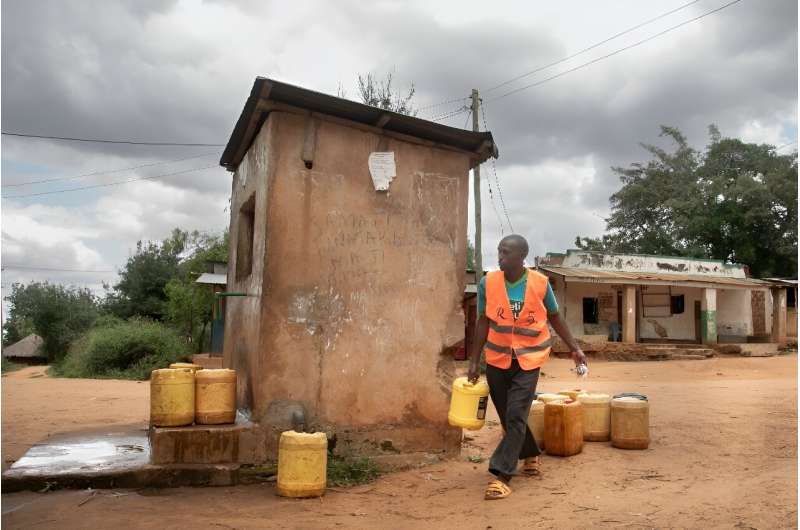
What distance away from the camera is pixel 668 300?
2450 cm

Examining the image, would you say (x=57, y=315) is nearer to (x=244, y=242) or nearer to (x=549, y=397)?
(x=244, y=242)

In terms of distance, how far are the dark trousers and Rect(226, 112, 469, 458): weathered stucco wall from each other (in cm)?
108

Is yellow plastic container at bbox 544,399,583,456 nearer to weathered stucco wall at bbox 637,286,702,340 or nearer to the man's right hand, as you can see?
the man's right hand

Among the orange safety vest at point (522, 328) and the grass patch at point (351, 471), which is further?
the grass patch at point (351, 471)

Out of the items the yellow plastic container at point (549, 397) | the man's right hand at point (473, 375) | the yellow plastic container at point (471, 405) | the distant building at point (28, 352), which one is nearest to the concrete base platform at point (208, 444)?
the yellow plastic container at point (471, 405)

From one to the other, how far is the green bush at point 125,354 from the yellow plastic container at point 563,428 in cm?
1402

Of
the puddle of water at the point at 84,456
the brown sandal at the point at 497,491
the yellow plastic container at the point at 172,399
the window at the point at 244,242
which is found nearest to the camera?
the brown sandal at the point at 497,491

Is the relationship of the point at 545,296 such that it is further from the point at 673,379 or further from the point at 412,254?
the point at 673,379

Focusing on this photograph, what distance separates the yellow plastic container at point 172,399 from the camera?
16.1ft

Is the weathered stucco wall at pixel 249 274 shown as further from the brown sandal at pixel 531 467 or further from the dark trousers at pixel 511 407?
the brown sandal at pixel 531 467

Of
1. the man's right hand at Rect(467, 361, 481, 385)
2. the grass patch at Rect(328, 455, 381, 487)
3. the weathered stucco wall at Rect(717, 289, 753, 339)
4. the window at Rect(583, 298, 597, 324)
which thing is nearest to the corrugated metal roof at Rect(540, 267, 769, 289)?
the weathered stucco wall at Rect(717, 289, 753, 339)

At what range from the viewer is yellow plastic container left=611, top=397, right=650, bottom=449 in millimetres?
5367

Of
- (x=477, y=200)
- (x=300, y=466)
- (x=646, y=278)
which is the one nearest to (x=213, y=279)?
(x=477, y=200)

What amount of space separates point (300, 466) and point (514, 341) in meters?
1.73
